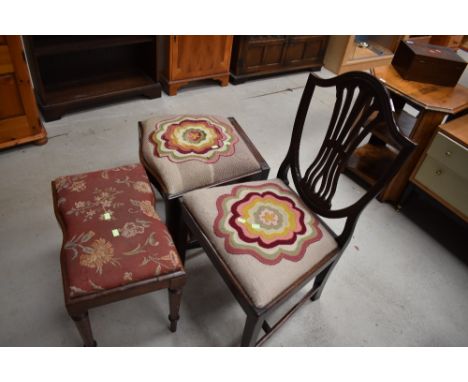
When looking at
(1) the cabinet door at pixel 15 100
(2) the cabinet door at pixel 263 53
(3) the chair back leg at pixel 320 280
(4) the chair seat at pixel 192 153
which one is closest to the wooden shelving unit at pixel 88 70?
(1) the cabinet door at pixel 15 100

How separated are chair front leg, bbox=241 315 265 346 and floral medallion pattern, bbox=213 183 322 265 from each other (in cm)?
17

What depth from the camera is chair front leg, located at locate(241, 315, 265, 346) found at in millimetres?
1139

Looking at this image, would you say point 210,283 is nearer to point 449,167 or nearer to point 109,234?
point 109,234

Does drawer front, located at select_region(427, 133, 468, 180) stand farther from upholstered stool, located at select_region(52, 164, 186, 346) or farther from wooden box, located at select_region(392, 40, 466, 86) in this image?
upholstered stool, located at select_region(52, 164, 186, 346)

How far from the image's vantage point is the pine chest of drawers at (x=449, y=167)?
1.76 metres

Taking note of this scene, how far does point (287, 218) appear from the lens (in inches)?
52.3

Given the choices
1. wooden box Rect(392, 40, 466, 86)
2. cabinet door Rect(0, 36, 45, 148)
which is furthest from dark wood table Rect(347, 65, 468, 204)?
cabinet door Rect(0, 36, 45, 148)

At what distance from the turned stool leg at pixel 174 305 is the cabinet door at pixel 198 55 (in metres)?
1.83

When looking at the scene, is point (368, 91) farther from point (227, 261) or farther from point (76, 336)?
point (76, 336)

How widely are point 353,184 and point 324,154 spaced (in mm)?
1032

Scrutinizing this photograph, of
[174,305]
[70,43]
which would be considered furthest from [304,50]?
[174,305]

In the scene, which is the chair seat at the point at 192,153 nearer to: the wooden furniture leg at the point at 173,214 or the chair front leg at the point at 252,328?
the wooden furniture leg at the point at 173,214

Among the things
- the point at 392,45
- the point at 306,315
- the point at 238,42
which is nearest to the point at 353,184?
the point at 306,315

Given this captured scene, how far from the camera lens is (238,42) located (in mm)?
2863
